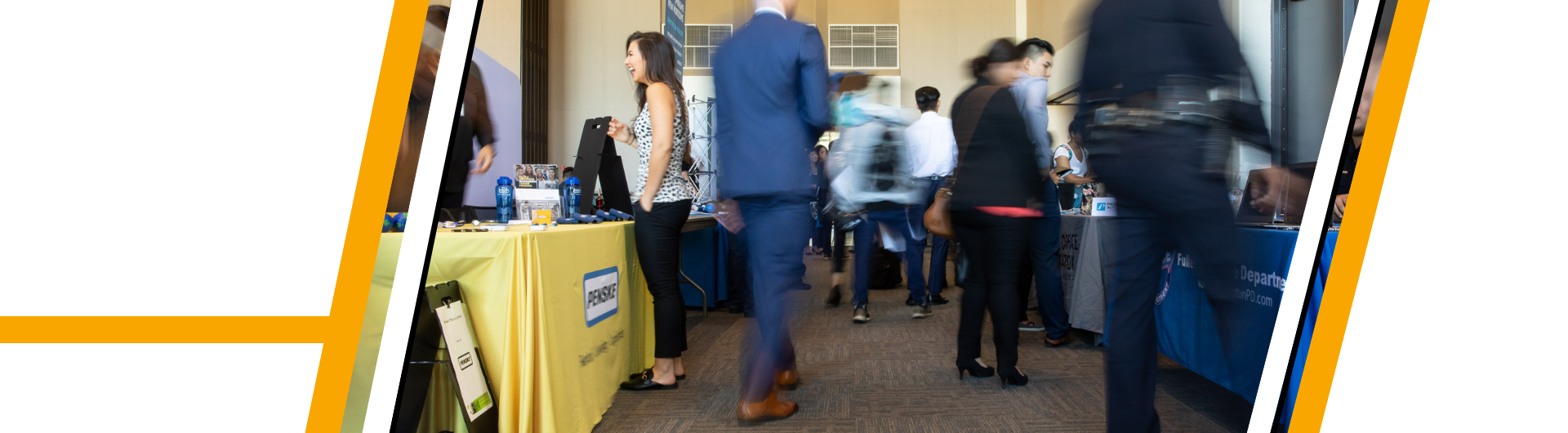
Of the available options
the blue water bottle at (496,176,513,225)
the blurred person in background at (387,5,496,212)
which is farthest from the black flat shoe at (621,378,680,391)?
the blurred person in background at (387,5,496,212)

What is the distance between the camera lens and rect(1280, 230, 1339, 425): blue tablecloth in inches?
51.7

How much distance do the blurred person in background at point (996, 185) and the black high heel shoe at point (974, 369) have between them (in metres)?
0.16

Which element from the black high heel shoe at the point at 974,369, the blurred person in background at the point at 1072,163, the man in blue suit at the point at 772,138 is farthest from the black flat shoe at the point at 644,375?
the blurred person in background at the point at 1072,163

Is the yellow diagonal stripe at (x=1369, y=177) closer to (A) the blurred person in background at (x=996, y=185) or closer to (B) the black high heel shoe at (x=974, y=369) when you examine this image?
(A) the blurred person in background at (x=996, y=185)

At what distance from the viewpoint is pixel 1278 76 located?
3.57 metres

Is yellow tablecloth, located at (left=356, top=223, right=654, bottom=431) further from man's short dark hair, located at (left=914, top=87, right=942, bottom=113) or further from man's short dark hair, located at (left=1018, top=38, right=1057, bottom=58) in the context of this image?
man's short dark hair, located at (left=914, top=87, right=942, bottom=113)

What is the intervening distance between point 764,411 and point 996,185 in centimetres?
82

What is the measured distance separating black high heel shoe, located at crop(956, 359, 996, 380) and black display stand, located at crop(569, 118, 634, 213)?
123 cm

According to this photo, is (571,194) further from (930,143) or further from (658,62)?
(930,143)

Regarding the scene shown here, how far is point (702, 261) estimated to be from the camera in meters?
3.41

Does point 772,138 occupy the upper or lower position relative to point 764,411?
upper

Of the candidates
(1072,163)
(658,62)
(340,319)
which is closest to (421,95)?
(340,319)

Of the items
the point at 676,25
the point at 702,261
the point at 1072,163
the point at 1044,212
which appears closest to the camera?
the point at 1044,212

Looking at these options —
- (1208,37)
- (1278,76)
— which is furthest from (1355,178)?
(1278,76)
